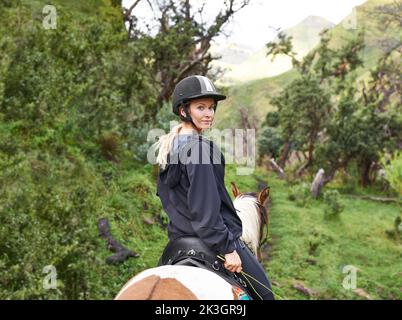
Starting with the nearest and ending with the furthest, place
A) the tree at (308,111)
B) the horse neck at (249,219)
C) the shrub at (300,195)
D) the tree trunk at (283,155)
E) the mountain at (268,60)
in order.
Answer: the horse neck at (249,219) < the shrub at (300,195) < the tree at (308,111) < the tree trunk at (283,155) < the mountain at (268,60)

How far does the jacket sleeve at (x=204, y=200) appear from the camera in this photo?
3168mm

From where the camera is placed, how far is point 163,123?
46.1 ft

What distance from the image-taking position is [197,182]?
10.4ft

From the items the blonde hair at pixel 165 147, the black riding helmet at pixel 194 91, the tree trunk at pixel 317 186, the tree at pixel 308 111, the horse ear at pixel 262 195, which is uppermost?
the tree at pixel 308 111

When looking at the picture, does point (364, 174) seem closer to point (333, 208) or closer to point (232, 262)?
point (333, 208)

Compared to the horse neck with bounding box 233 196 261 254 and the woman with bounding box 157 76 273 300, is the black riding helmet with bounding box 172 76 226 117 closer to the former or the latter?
the woman with bounding box 157 76 273 300

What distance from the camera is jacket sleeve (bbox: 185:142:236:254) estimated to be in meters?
3.17

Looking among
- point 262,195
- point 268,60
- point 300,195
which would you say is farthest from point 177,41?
point 268,60

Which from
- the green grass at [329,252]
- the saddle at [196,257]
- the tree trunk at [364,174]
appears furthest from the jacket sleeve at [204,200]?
the tree trunk at [364,174]

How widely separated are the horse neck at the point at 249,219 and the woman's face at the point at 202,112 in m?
1.48

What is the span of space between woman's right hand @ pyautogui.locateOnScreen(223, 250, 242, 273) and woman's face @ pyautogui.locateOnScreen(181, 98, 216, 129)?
953 mm

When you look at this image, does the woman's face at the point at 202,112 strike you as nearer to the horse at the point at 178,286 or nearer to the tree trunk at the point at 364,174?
the horse at the point at 178,286

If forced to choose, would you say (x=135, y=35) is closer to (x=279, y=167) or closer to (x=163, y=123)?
(x=163, y=123)
